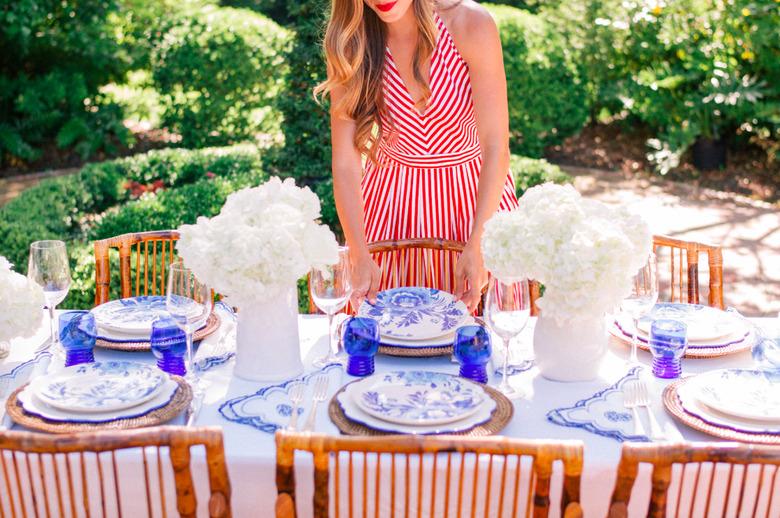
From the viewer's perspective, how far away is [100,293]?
3.31 m

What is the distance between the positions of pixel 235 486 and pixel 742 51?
762 cm

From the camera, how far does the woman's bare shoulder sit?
328 centimetres

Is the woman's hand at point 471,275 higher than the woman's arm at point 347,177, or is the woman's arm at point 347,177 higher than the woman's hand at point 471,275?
the woman's arm at point 347,177

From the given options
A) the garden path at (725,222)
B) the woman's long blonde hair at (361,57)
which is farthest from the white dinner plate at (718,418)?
the garden path at (725,222)

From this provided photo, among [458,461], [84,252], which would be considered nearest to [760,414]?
[458,461]

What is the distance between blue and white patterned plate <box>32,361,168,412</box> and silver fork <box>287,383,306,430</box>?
332 mm

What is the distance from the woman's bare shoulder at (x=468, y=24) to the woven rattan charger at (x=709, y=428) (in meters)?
1.50

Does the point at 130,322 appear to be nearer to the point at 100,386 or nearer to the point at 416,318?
the point at 100,386

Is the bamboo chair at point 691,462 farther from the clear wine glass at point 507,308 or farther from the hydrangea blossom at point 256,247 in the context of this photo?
the hydrangea blossom at point 256,247

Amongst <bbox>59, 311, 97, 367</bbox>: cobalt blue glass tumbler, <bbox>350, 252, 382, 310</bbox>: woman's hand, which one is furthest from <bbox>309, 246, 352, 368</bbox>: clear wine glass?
<bbox>59, 311, 97, 367</bbox>: cobalt blue glass tumbler

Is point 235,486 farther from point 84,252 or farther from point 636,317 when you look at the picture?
point 84,252

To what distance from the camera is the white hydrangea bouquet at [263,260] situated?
92.2 inches

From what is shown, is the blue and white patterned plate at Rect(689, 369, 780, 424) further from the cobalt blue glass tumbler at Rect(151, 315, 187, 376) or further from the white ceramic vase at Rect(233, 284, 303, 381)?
the cobalt blue glass tumbler at Rect(151, 315, 187, 376)

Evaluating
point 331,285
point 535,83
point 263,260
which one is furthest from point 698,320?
point 535,83
